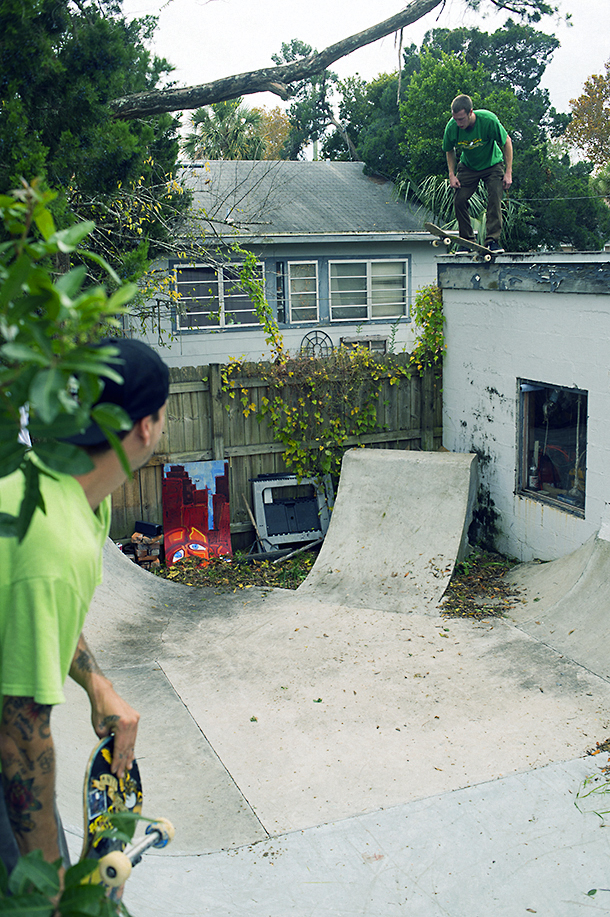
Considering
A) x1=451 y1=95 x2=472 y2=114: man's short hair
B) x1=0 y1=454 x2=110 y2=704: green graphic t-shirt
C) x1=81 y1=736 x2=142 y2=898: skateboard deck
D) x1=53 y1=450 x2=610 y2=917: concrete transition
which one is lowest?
x1=53 y1=450 x2=610 y2=917: concrete transition

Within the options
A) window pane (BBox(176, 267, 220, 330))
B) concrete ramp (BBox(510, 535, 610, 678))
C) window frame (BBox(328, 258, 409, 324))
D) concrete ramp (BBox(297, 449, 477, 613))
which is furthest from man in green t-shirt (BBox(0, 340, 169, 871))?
window frame (BBox(328, 258, 409, 324))

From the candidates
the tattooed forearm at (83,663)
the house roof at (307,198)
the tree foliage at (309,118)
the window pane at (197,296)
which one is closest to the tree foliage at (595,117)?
the tree foliage at (309,118)

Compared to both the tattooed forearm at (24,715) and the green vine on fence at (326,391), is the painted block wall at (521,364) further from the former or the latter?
the tattooed forearm at (24,715)

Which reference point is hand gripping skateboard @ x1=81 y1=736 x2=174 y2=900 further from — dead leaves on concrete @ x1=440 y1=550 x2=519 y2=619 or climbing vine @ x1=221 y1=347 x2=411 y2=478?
climbing vine @ x1=221 y1=347 x2=411 y2=478

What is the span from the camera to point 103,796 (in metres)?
1.92

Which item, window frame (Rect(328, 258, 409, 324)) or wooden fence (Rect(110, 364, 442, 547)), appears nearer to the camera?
wooden fence (Rect(110, 364, 442, 547))

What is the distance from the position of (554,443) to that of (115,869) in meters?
6.68

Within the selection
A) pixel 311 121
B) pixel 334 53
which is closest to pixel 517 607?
pixel 334 53

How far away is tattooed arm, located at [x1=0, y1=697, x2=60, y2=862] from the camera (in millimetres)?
1509

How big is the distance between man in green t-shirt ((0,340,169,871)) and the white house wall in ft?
42.0

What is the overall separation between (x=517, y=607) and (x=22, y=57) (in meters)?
6.20

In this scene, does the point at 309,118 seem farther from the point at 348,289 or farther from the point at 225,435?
the point at 225,435

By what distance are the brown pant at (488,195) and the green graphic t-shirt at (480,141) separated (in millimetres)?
73

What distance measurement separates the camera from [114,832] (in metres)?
1.31
